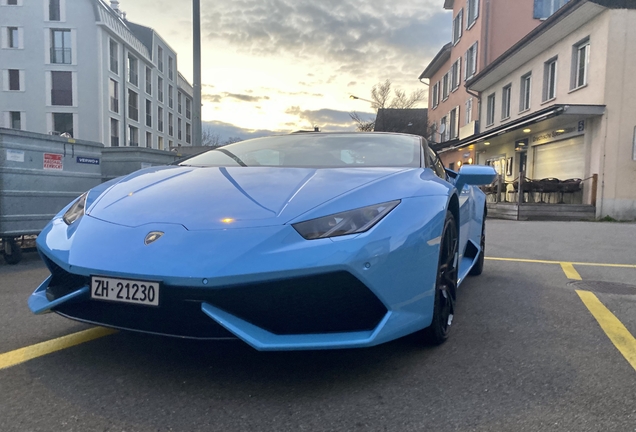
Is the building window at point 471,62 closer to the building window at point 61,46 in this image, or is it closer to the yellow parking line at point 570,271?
the yellow parking line at point 570,271

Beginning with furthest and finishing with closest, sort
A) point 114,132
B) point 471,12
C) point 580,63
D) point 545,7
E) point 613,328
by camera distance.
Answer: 1. point 114,132
2. point 471,12
3. point 545,7
4. point 580,63
5. point 613,328

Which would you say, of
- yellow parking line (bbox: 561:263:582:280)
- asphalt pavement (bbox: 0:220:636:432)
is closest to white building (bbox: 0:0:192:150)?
yellow parking line (bbox: 561:263:582:280)

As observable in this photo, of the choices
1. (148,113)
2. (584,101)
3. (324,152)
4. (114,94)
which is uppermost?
(114,94)

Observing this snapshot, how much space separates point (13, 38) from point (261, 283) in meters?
36.9

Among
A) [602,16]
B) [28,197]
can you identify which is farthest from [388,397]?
[602,16]

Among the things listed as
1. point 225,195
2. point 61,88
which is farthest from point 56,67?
point 225,195

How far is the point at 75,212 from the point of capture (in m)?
2.62

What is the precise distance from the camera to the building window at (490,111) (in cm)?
2357

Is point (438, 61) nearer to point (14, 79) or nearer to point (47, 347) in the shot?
point (14, 79)

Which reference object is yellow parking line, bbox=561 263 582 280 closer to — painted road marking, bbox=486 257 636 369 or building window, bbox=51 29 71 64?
painted road marking, bbox=486 257 636 369

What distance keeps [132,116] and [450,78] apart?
22806 mm

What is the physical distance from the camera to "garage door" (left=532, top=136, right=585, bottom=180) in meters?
15.5

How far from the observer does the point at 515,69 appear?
2036cm

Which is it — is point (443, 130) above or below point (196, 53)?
above
